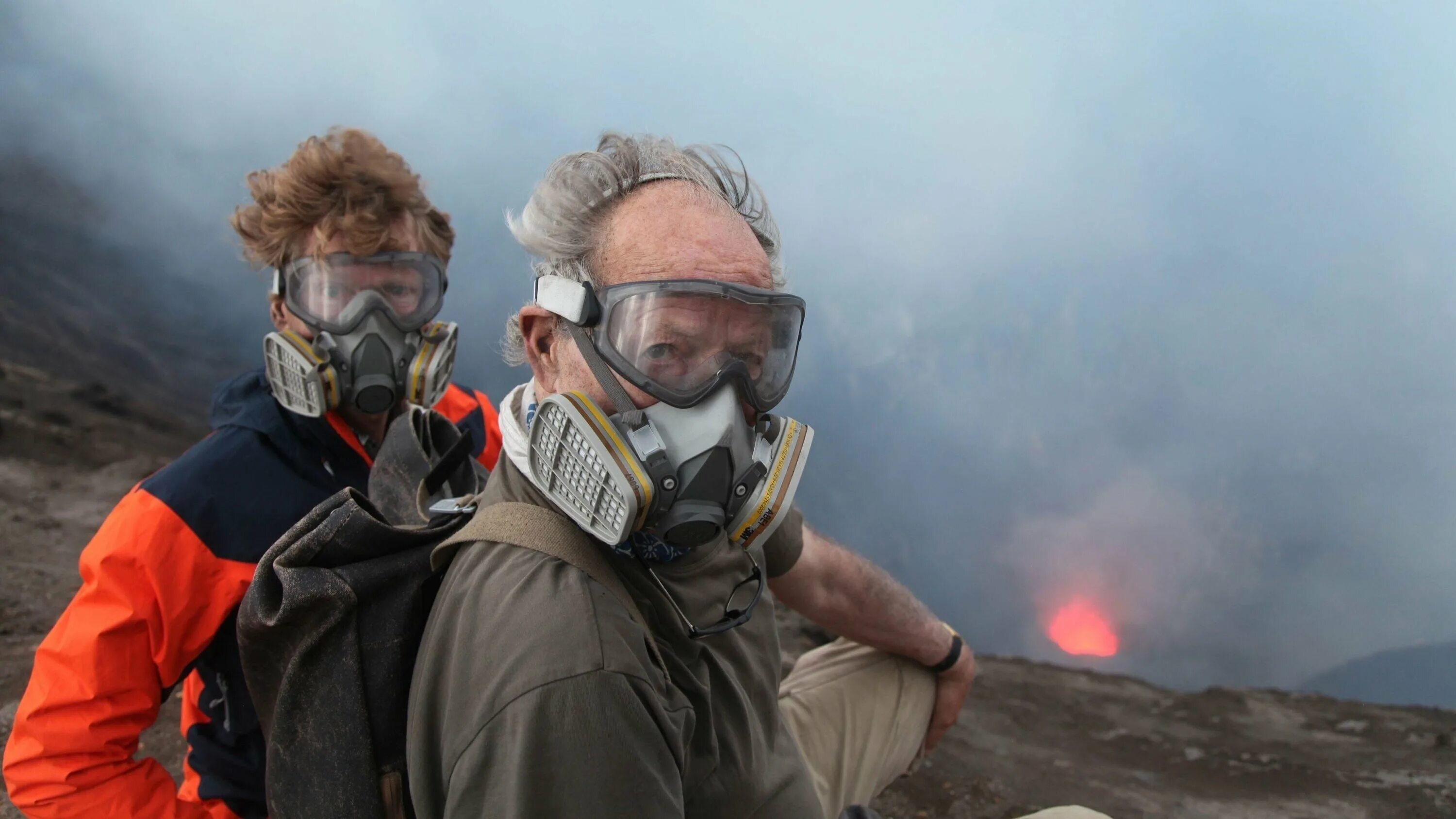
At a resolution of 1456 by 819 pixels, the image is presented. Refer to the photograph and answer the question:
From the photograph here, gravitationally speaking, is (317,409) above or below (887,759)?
above

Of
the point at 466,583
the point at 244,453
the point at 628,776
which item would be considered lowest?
the point at 628,776

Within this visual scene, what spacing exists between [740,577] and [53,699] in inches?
56.0

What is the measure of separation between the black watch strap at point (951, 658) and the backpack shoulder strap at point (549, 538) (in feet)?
4.75

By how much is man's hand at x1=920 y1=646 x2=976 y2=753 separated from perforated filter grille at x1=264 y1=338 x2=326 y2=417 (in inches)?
78.8

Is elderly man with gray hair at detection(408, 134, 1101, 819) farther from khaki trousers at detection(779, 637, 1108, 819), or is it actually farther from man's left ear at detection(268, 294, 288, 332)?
man's left ear at detection(268, 294, 288, 332)

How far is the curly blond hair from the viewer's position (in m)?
2.38

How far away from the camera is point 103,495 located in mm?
5816

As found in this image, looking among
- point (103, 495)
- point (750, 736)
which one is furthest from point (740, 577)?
point (103, 495)

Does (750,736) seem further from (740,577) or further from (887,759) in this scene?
(887,759)

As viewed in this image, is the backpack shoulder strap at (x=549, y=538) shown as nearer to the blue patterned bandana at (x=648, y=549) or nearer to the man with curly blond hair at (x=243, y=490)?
the blue patterned bandana at (x=648, y=549)

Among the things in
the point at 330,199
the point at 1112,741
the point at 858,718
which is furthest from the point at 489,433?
the point at 1112,741

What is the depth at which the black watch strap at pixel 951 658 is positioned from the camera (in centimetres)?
258

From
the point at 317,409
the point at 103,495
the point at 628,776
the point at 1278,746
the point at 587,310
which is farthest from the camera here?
the point at 103,495

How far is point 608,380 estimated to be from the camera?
4.90ft
